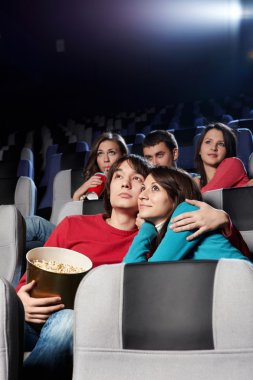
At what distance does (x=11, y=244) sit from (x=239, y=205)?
27.4 inches

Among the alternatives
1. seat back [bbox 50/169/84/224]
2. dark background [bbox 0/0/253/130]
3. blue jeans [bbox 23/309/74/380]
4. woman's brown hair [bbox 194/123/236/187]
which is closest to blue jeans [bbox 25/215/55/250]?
seat back [bbox 50/169/84/224]

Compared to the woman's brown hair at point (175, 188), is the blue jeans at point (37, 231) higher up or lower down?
lower down

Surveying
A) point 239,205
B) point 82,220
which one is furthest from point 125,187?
point 239,205

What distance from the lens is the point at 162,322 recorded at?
1.06 meters

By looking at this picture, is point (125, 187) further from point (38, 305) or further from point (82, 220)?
point (38, 305)

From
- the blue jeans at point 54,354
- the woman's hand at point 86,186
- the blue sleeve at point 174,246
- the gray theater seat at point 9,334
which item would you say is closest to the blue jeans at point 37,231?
the woman's hand at point 86,186

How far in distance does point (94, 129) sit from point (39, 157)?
4.81ft

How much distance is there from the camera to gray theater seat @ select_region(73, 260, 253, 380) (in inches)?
40.1

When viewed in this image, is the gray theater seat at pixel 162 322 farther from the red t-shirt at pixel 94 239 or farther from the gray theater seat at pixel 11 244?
the gray theater seat at pixel 11 244

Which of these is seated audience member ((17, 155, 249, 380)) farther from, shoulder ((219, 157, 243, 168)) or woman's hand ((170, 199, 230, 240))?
shoulder ((219, 157, 243, 168))

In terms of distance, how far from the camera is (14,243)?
1.88 metres

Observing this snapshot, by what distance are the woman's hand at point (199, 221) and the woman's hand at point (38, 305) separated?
35 cm

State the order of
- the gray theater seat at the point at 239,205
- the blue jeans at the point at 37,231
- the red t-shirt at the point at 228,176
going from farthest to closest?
the red t-shirt at the point at 228,176 < the blue jeans at the point at 37,231 < the gray theater seat at the point at 239,205

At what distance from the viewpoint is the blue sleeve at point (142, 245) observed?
5.00ft
